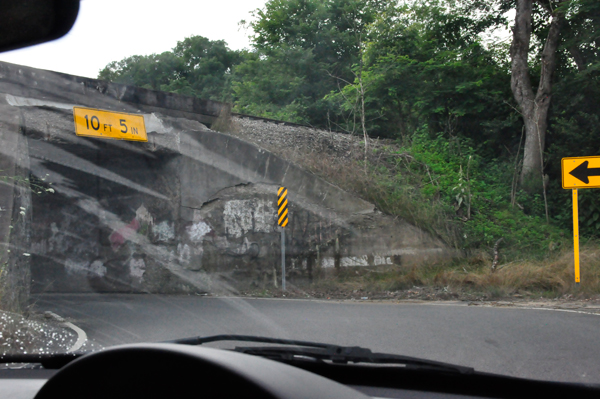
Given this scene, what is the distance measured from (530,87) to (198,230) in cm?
1177

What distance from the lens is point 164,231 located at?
13242mm

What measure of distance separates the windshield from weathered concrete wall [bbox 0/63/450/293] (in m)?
0.05

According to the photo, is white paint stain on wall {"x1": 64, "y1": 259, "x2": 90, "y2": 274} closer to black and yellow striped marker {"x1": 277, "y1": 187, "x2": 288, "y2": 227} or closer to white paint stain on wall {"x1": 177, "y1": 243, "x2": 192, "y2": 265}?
white paint stain on wall {"x1": 177, "y1": 243, "x2": 192, "y2": 265}

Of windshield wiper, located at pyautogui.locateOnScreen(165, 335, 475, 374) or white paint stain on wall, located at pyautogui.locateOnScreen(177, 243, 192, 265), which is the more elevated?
windshield wiper, located at pyautogui.locateOnScreen(165, 335, 475, 374)

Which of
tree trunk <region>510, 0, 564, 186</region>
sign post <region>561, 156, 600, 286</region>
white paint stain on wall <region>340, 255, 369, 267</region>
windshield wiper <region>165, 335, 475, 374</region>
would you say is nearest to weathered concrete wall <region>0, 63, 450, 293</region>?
white paint stain on wall <region>340, 255, 369, 267</region>

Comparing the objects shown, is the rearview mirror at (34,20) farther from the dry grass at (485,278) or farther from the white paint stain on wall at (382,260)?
the white paint stain on wall at (382,260)

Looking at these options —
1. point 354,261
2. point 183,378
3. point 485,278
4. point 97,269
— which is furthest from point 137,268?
point 183,378

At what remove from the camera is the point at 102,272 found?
1320 centimetres

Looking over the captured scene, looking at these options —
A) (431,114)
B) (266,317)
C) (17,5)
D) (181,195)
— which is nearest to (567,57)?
(431,114)

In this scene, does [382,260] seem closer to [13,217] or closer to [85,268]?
[85,268]

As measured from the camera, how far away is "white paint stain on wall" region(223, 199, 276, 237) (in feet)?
43.4

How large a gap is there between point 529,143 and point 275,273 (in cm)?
958

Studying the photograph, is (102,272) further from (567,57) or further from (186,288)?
(567,57)

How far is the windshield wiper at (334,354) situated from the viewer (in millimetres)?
2501
